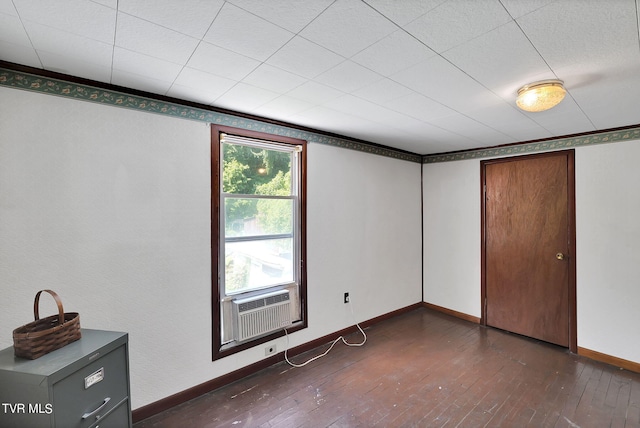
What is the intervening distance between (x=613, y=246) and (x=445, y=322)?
2054mm

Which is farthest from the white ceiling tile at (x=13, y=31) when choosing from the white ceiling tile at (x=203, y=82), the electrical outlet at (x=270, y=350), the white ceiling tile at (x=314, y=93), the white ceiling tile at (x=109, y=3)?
the electrical outlet at (x=270, y=350)

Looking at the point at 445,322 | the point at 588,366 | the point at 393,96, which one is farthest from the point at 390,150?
the point at 588,366

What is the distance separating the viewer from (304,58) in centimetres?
163

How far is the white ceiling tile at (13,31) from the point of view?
4.23ft

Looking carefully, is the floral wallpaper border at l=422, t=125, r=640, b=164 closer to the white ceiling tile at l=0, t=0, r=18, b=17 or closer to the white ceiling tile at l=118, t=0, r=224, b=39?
the white ceiling tile at l=118, t=0, r=224, b=39

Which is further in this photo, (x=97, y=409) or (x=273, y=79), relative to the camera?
(x=273, y=79)

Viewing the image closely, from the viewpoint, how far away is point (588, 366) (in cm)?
290

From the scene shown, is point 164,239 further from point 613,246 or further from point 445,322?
point 613,246

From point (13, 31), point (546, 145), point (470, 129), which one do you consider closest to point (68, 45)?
point (13, 31)

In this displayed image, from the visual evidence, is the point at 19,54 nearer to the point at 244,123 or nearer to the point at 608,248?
the point at 244,123

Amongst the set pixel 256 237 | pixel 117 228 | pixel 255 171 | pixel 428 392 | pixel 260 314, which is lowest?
pixel 428 392

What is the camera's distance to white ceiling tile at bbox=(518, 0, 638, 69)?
1.20 m

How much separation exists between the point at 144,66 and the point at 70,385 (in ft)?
5.63

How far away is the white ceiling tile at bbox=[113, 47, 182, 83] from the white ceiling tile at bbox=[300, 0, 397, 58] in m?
0.91
